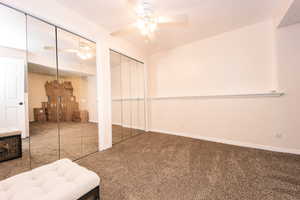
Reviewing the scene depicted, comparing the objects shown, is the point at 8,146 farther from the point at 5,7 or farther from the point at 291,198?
the point at 291,198

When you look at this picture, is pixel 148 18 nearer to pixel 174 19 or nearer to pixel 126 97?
pixel 174 19

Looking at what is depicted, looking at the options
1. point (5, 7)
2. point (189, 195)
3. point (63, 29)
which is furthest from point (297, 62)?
point (5, 7)

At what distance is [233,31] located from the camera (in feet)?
9.21

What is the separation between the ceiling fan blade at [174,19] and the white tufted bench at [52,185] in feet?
6.97

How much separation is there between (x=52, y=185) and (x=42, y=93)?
6.03 ft

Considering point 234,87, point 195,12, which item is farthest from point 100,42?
point 234,87

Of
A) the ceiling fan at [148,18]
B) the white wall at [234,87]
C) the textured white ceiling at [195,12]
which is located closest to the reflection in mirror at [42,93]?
the textured white ceiling at [195,12]

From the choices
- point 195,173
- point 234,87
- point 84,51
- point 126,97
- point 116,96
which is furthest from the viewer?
point 126,97

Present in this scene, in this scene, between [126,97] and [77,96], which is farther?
[126,97]

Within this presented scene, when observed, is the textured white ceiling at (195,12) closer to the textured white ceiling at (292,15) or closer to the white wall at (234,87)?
the textured white ceiling at (292,15)

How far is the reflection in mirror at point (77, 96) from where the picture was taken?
224 cm

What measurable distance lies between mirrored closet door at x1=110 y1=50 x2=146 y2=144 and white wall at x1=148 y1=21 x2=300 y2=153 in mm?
657

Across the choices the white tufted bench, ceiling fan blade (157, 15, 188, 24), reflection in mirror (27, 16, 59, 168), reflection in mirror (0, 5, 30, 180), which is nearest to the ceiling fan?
ceiling fan blade (157, 15, 188, 24)

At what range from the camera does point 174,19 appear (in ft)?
5.81
